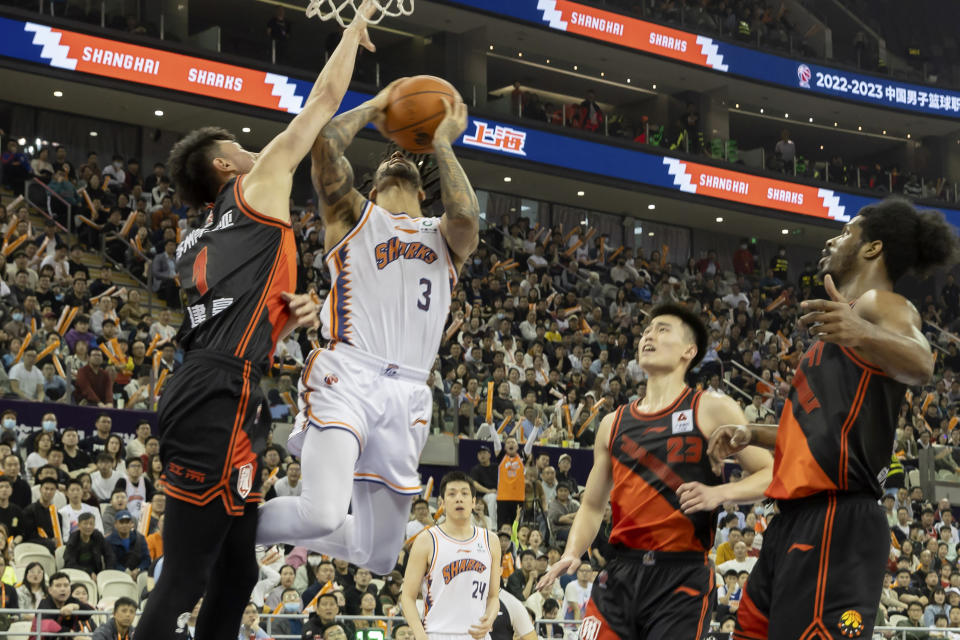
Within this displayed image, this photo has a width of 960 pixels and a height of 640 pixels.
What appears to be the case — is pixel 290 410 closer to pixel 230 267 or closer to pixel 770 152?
pixel 230 267

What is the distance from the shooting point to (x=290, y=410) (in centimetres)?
1584

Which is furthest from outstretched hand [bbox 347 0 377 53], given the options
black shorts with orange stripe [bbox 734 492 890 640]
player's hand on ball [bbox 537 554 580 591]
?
black shorts with orange stripe [bbox 734 492 890 640]

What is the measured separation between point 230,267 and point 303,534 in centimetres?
122

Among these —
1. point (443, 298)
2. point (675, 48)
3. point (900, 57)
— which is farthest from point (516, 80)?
point (443, 298)

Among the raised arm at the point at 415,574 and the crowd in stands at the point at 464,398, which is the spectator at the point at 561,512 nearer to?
the crowd in stands at the point at 464,398

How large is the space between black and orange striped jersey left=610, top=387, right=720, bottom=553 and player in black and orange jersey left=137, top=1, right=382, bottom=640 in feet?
6.05

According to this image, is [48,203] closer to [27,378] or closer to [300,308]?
[27,378]

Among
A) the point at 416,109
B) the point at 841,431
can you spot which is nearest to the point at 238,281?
the point at 416,109

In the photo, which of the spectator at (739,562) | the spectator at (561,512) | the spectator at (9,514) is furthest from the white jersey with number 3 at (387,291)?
the spectator at (561,512)

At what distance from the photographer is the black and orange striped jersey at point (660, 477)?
5957mm

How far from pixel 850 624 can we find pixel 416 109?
3.18 m

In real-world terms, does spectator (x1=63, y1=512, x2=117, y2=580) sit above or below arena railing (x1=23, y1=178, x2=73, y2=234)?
below

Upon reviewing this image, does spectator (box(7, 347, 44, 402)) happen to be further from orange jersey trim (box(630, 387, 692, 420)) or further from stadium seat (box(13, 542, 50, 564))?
orange jersey trim (box(630, 387, 692, 420))

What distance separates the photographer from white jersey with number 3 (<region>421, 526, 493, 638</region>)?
948 centimetres
